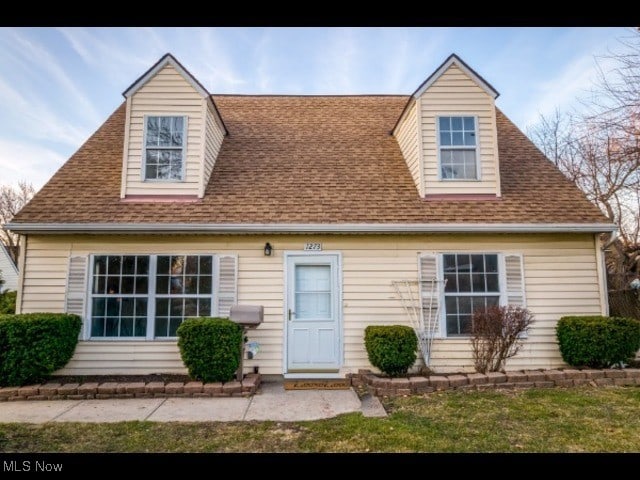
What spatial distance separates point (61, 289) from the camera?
7.32 metres

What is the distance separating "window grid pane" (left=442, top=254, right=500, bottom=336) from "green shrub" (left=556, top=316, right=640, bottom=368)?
135 cm

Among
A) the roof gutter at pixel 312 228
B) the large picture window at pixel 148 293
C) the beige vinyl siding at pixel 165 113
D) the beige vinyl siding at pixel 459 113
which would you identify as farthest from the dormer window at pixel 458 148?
the large picture window at pixel 148 293

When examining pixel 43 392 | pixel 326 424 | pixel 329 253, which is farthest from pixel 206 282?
pixel 326 424

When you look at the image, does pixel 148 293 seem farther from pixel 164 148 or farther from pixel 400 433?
pixel 400 433

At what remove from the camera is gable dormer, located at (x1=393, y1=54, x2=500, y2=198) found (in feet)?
26.8

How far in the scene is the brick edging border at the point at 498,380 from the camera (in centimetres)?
632

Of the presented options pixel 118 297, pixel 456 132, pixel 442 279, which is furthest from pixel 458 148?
pixel 118 297

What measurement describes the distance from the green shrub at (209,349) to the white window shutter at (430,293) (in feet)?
11.2

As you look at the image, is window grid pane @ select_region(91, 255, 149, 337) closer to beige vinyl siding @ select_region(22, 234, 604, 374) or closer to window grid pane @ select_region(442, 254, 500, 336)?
beige vinyl siding @ select_region(22, 234, 604, 374)

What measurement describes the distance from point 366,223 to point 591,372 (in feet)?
14.5

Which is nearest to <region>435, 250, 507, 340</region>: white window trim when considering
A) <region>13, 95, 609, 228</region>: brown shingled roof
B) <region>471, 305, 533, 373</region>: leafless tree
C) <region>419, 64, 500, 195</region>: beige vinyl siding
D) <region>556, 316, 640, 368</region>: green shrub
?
<region>471, 305, 533, 373</region>: leafless tree

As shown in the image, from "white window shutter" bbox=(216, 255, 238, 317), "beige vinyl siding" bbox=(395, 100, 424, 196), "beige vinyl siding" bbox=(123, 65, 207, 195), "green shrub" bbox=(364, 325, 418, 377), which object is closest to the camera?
"green shrub" bbox=(364, 325, 418, 377)

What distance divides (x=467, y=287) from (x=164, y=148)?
642cm
